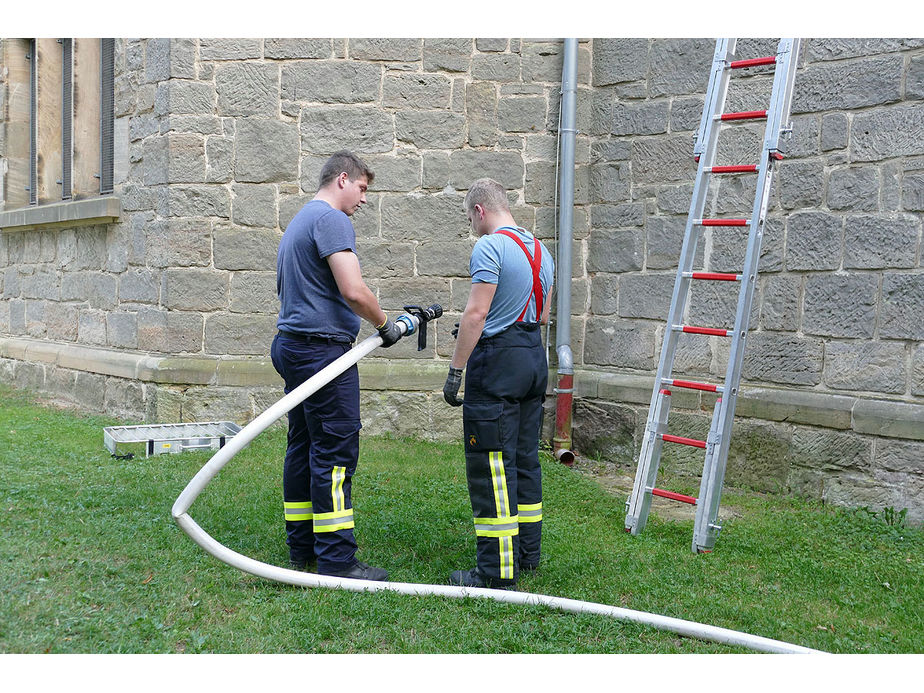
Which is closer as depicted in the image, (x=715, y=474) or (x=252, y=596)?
(x=252, y=596)

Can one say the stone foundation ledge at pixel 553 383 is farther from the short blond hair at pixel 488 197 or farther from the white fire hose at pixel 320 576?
the short blond hair at pixel 488 197

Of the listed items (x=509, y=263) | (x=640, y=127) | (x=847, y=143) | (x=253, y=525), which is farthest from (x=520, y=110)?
(x=253, y=525)

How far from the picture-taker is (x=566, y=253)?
7.88m

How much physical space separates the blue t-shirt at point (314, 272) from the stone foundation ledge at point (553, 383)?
366 centimetres

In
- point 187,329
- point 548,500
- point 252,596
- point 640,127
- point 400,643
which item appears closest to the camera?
point 400,643

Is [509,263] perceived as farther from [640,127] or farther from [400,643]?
[640,127]

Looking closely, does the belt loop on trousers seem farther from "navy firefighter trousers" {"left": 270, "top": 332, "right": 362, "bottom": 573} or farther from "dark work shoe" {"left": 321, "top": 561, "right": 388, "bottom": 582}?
"dark work shoe" {"left": 321, "top": 561, "right": 388, "bottom": 582}

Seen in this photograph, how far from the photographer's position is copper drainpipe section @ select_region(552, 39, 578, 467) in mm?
7848

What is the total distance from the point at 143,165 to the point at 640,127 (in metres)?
4.59

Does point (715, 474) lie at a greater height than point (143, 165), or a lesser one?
lesser

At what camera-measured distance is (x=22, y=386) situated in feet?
34.2

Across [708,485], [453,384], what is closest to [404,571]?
[453,384]

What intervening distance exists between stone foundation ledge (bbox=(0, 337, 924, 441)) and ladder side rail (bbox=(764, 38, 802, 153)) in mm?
2070

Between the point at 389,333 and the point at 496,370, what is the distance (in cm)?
57
